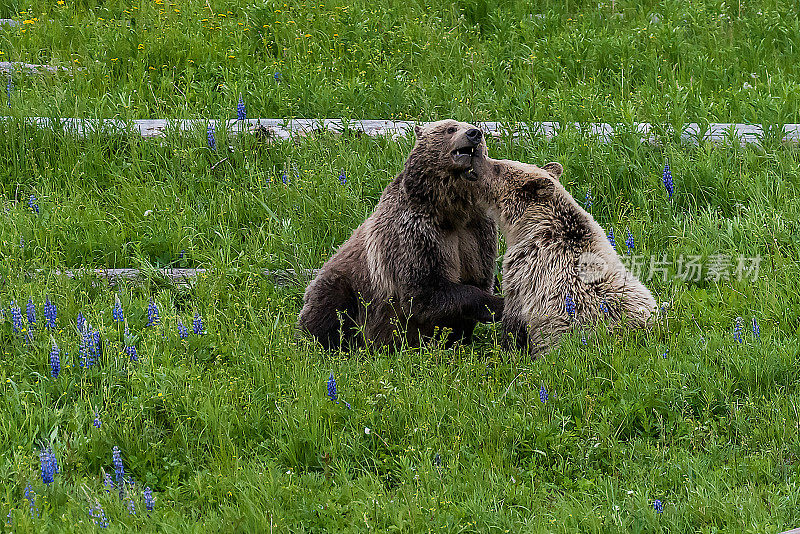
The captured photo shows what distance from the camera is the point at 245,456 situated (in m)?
5.00

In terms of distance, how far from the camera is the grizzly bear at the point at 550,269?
577 cm

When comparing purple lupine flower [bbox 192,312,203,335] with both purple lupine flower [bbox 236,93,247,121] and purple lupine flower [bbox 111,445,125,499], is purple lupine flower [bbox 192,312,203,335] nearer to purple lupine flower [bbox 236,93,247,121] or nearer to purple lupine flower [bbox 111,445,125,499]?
purple lupine flower [bbox 111,445,125,499]

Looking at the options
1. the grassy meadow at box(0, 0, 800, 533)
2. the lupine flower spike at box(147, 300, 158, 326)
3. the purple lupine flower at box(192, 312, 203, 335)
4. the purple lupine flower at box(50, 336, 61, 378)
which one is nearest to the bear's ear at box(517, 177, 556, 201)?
the grassy meadow at box(0, 0, 800, 533)

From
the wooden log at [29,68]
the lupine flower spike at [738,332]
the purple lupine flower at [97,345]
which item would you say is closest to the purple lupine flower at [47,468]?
the purple lupine flower at [97,345]

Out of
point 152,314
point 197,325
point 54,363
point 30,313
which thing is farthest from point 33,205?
Result: point 54,363

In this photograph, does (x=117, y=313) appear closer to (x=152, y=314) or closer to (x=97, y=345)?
(x=152, y=314)

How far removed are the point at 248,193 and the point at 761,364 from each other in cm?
417

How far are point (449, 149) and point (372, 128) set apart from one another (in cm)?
228

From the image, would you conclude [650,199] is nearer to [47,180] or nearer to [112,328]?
[112,328]

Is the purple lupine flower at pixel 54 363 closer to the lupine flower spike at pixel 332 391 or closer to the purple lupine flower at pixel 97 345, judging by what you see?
the purple lupine flower at pixel 97 345

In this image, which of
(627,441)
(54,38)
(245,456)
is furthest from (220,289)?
(54,38)

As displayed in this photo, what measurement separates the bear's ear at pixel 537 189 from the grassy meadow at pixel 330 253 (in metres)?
0.96

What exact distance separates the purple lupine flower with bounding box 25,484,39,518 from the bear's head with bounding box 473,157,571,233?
311cm

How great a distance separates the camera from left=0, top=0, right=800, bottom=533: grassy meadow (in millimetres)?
4539
